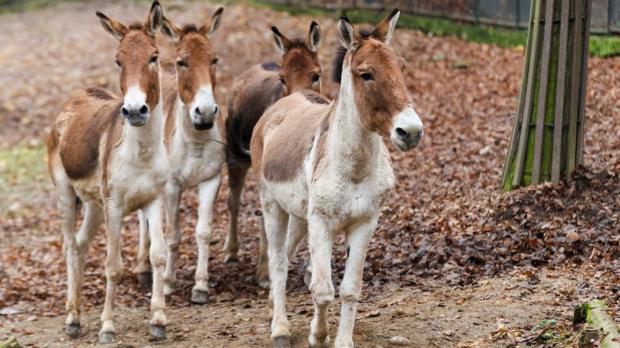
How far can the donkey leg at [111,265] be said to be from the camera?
785 cm

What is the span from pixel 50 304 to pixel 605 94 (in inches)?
297

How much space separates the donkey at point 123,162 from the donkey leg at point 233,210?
1838mm

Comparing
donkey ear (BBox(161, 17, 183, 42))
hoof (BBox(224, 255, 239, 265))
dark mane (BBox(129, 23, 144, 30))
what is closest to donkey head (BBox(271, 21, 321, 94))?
donkey ear (BBox(161, 17, 183, 42))

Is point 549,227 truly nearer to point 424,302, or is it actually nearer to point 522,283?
point 522,283

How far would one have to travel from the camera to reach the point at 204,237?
29.7 feet

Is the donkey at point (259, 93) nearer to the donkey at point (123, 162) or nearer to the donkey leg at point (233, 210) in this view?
the donkey leg at point (233, 210)

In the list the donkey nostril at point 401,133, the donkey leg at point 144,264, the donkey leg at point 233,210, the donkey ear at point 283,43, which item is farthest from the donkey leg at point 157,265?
the donkey nostril at point 401,133

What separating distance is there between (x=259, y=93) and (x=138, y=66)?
2827mm

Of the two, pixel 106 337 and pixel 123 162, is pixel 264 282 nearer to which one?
pixel 106 337

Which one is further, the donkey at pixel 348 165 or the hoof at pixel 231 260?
the hoof at pixel 231 260

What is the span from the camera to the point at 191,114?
8.65 meters

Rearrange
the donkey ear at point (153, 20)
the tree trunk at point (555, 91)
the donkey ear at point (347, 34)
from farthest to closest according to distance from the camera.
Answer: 1. the tree trunk at point (555, 91)
2. the donkey ear at point (153, 20)
3. the donkey ear at point (347, 34)

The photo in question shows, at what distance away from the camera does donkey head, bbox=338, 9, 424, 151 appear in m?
5.64

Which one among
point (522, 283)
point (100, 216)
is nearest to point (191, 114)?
point (100, 216)
